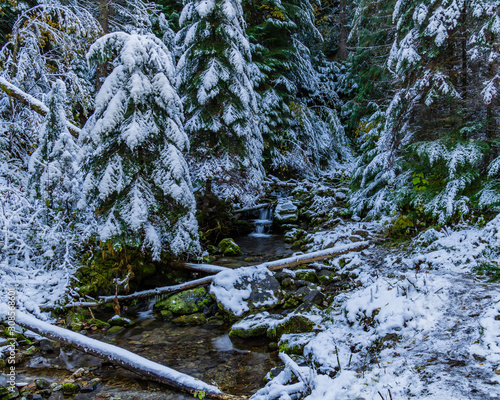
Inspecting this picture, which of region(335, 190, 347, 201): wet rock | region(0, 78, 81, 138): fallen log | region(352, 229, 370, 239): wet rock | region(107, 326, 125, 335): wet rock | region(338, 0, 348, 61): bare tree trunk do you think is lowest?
region(107, 326, 125, 335): wet rock

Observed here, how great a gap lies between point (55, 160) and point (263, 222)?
25.9 ft

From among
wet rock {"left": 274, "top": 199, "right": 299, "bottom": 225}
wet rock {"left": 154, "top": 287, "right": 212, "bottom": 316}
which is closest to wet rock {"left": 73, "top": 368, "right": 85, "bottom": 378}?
wet rock {"left": 154, "top": 287, "right": 212, "bottom": 316}

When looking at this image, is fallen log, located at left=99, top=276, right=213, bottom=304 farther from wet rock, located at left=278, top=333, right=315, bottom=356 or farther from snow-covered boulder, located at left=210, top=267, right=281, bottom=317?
wet rock, located at left=278, top=333, right=315, bottom=356

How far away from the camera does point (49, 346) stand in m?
5.08

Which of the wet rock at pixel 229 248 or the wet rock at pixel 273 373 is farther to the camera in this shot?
the wet rock at pixel 229 248

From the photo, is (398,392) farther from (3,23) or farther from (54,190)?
(3,23)

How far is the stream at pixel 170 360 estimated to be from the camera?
4.09 meters

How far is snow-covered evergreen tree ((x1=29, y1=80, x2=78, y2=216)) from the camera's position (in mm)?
6625

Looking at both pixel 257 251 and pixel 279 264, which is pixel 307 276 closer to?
pixel 279 264

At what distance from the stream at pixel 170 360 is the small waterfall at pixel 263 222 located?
630 centimetres

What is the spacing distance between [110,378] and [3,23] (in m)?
14.2

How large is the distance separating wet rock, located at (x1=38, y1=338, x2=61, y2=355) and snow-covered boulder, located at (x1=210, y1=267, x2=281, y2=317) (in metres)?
2.84

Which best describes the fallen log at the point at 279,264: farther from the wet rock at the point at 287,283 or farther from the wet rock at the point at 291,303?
the wet rock at the point at 291,303

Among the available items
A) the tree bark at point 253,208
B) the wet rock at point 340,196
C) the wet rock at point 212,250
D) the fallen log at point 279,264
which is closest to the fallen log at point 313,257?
the fallen log at point 279,264
